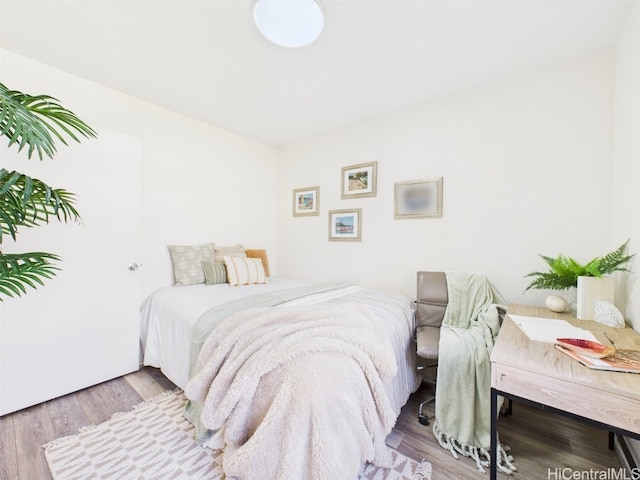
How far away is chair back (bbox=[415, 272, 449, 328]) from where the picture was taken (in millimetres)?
2092

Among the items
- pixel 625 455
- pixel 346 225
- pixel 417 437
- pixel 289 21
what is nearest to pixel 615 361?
pixel 625 455

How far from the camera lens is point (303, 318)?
148cm

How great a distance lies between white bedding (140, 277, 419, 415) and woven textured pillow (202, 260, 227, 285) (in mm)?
91

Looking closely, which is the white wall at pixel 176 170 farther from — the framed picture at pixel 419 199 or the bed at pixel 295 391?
the framed picture at pixel 419 199

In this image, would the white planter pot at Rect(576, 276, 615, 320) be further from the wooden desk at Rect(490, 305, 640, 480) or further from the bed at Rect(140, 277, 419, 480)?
the bed at Rect(140, 277, 419, 480)

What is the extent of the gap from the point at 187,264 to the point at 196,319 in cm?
106

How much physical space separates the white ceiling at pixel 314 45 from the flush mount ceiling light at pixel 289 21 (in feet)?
0.24

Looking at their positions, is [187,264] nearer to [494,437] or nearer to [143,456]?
[143,456]

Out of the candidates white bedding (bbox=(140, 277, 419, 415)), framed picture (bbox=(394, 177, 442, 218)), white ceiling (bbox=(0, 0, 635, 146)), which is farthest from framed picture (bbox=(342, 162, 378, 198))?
white bedding (bbox=(140, 277, 419, 415))

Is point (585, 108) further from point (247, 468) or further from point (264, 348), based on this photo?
point (247, 468)

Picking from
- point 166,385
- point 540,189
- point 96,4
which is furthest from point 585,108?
point 166,385

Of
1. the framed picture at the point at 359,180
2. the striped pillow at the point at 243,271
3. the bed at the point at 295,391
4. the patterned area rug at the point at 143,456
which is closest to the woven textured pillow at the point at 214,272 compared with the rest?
the striped pillow at the point at 243,271

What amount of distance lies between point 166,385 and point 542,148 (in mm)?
3516

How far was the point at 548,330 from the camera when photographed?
1.25 metres
